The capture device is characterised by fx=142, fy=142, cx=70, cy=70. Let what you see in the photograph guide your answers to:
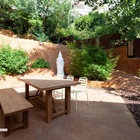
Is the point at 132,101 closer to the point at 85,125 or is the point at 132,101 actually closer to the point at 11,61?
the point at 85,125

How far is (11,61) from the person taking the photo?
602 cm

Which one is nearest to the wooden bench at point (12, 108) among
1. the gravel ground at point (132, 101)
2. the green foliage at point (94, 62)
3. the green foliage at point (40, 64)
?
the gravel ground at point (132, 101)

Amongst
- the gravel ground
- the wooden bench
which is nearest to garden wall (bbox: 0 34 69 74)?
the gravel ground

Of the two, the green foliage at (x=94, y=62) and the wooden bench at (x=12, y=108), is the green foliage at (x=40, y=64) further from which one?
the wooden bench at (x=12, y=108)

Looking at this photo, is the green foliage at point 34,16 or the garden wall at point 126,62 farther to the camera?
the green foliage at point 34,16

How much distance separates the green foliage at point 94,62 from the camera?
5930 millimetres

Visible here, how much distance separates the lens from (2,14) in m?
9.78

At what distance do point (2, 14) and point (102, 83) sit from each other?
8345mm

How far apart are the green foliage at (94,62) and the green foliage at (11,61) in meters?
2.39

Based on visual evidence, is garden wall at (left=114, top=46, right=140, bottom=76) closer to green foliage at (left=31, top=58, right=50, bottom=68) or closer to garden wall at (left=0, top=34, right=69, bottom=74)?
garden wall at (left=0, top=34, right=69, bottom=74)

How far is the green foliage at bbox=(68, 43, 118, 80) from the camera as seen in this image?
19.5ft

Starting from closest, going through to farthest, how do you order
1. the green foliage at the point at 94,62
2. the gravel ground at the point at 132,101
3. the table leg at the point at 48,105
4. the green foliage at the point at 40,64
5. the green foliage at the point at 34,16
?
the table leg at the point at 48,105 → the gravel ground at the point at 132,101 → the green foliage at the point at 94,62 → the green foliage at the point at 40,64 → the green foliage at the point at 34,16

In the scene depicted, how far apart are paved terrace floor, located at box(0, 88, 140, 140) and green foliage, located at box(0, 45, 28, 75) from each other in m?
2.84

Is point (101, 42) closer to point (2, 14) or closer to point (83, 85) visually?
point (83, 85)
